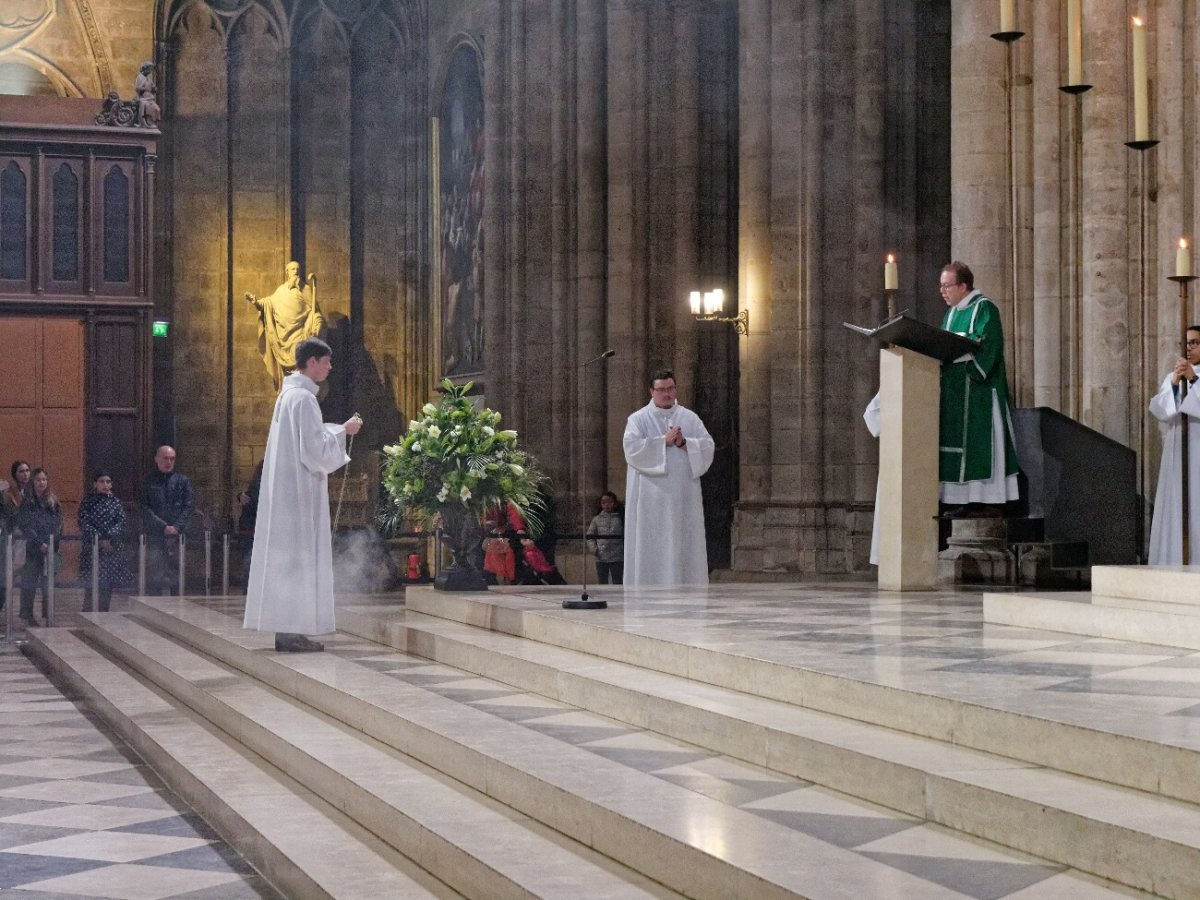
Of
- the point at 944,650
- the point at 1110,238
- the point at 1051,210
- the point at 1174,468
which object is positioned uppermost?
the point at 1051,210

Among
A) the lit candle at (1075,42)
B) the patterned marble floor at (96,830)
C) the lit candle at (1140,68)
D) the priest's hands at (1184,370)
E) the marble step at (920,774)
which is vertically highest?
the lit candle at (1075,42)

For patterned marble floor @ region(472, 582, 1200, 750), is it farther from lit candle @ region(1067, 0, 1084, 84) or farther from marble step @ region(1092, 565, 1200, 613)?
lit candle @ region(1067, 0, 1084, 84)

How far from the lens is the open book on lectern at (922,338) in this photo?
9492 mm

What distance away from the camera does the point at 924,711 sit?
5.46 metres

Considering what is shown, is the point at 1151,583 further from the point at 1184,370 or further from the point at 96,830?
the point at 96,830

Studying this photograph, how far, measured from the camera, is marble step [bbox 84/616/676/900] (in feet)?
15.9

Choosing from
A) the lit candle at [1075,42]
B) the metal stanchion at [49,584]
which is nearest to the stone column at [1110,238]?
the lit candle at [1075,42]

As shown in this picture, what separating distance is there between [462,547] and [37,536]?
20.3 ft

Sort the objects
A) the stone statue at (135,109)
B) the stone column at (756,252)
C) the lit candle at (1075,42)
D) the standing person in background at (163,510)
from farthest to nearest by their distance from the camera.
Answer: the stone statue at (135,109)
the standing person in background at (163,510)
the stone column at (756,252)
the lit candle at (1075,42)

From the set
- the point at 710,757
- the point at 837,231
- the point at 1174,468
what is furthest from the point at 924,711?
the point at 837,231

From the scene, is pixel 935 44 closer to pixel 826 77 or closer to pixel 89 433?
pixel 826 77

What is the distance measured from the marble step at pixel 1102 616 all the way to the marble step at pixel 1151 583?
2cm

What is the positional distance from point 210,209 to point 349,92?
9.46ft

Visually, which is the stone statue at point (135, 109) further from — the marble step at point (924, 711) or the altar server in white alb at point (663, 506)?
the marble step at point (924, 711)
